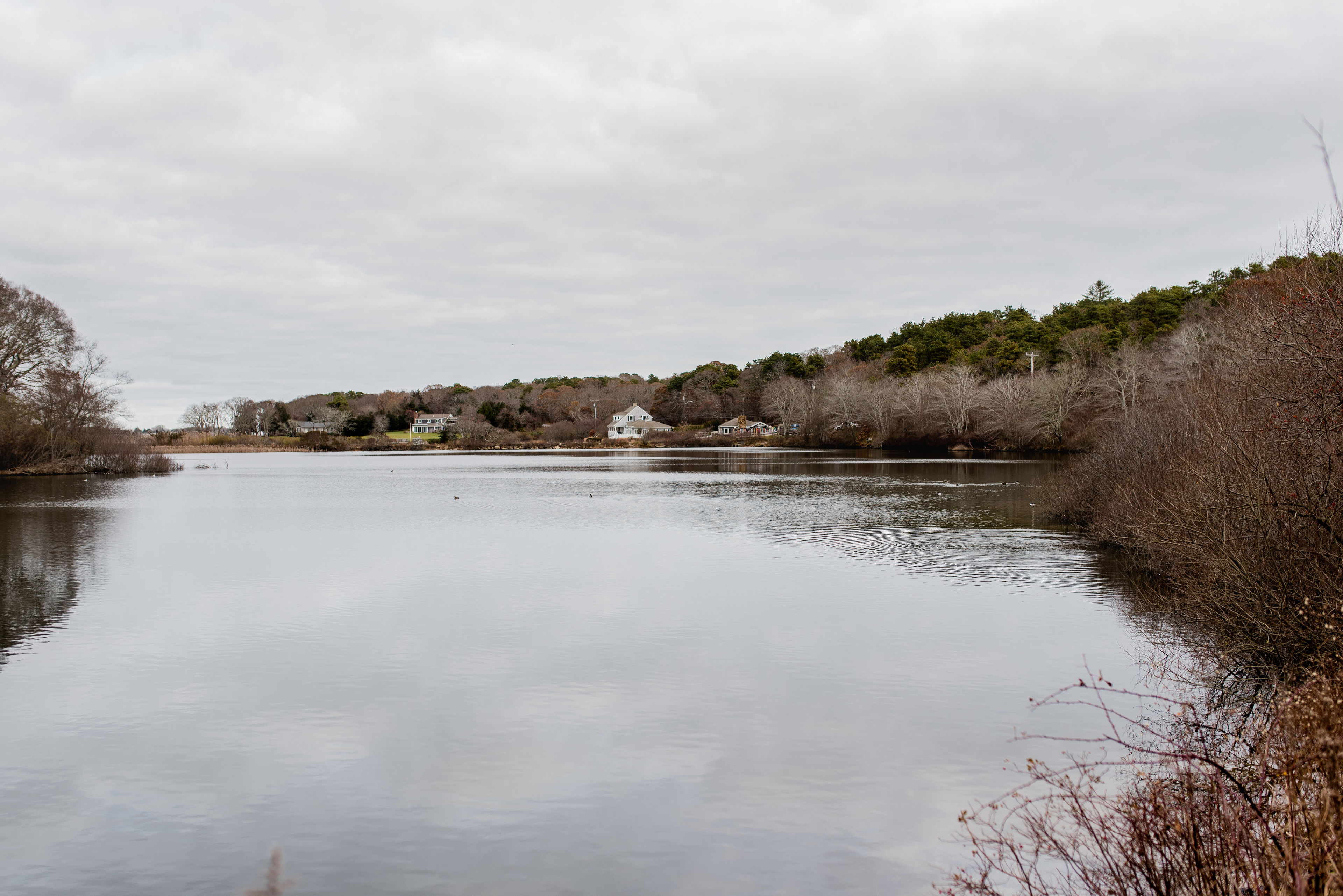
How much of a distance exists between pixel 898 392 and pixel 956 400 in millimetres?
8356

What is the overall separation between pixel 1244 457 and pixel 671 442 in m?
112

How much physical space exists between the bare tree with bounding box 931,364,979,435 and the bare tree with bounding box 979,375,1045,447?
1719mm

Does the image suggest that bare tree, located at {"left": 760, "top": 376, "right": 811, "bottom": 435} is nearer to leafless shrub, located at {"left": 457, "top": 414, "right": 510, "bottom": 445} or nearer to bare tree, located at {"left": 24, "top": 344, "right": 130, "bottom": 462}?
leafless shrub, located at {"left": 457, "top": 414, "right": 510, "bottom": 445}

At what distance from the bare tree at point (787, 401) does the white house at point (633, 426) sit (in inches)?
957

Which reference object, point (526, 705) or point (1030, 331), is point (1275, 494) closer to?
point (526, 705)

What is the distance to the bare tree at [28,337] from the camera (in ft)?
137

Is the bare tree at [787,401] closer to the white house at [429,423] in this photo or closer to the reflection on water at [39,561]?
the white house at [429,423]

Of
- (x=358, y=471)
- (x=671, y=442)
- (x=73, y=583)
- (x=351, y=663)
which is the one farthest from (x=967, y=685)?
(x=671, y=442)

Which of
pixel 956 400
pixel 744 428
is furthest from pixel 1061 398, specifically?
pixel 744 428

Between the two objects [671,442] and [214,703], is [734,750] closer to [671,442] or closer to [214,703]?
[214,703]

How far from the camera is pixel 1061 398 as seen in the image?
2559 inches

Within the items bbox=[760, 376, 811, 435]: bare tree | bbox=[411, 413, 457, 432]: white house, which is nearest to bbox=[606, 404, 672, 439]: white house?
bbox=[760, 376, 811, 435]: bare tree

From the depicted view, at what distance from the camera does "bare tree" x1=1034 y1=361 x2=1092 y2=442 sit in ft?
212

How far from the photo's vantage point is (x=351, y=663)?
401 inches
